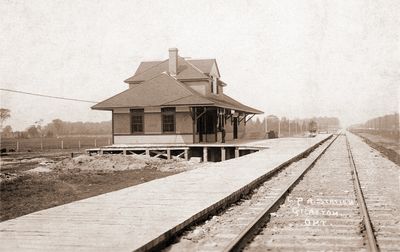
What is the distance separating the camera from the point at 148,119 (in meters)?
28.2

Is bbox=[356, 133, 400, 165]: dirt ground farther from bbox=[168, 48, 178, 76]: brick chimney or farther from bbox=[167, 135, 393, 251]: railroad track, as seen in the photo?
bbox=[168, 48, 178, 76]: brick chimney

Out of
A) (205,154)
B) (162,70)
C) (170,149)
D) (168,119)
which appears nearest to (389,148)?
(205,154)

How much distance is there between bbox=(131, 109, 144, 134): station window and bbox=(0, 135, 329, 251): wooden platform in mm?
17789

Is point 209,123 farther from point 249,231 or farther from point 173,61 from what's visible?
point 249,231

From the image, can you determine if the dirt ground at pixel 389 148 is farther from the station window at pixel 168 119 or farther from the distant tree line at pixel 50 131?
the distant tree line at pixel 50 131

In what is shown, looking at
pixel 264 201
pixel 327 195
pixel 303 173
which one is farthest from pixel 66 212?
pixel 303 173

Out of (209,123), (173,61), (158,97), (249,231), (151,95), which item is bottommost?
(249,231)

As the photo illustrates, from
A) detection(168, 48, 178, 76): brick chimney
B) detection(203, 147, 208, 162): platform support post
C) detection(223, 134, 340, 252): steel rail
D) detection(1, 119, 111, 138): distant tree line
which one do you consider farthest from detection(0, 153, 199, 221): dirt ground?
detection(1, 119, 111, 138): distant tree line

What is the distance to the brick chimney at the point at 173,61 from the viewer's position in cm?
3269

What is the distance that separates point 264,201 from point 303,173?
5.76 m

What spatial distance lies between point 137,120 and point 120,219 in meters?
22.0

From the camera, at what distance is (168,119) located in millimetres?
28047

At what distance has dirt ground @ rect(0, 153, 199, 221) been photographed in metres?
12.2

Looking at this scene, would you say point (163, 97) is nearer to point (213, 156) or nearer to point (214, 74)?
point (213, 156)
